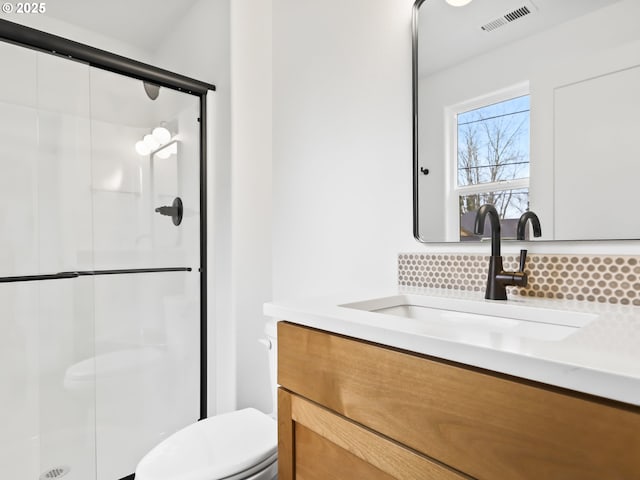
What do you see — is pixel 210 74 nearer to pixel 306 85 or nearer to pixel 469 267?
pixel 306 85

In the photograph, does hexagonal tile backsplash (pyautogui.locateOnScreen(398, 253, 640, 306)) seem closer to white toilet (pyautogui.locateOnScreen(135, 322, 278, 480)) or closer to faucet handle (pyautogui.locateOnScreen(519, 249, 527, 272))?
faucet handle (pyautogui.locateOnScreen(519, 249, 527, 272))

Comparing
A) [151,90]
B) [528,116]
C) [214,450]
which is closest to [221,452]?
[214,450]

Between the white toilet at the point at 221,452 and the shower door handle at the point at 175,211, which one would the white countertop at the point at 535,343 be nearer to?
the white toilet at the point at 221,452

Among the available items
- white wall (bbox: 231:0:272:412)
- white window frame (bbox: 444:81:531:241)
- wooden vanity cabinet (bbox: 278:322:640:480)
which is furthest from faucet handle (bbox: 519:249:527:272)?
white wall (bbox: 231:0:272:412)

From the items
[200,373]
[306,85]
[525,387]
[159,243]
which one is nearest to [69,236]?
[159,243]

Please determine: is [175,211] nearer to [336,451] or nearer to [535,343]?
[336,451]

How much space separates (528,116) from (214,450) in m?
1.27

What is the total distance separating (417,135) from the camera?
112 centimetres

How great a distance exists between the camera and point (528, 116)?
910 millimetres

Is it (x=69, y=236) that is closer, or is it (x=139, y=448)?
(x=69, y=236)

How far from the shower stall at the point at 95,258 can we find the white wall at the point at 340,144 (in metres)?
0.50

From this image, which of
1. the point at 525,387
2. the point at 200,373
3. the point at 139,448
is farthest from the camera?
the point at 200,373

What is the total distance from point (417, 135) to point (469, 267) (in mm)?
437

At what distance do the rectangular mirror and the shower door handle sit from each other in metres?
1.18
